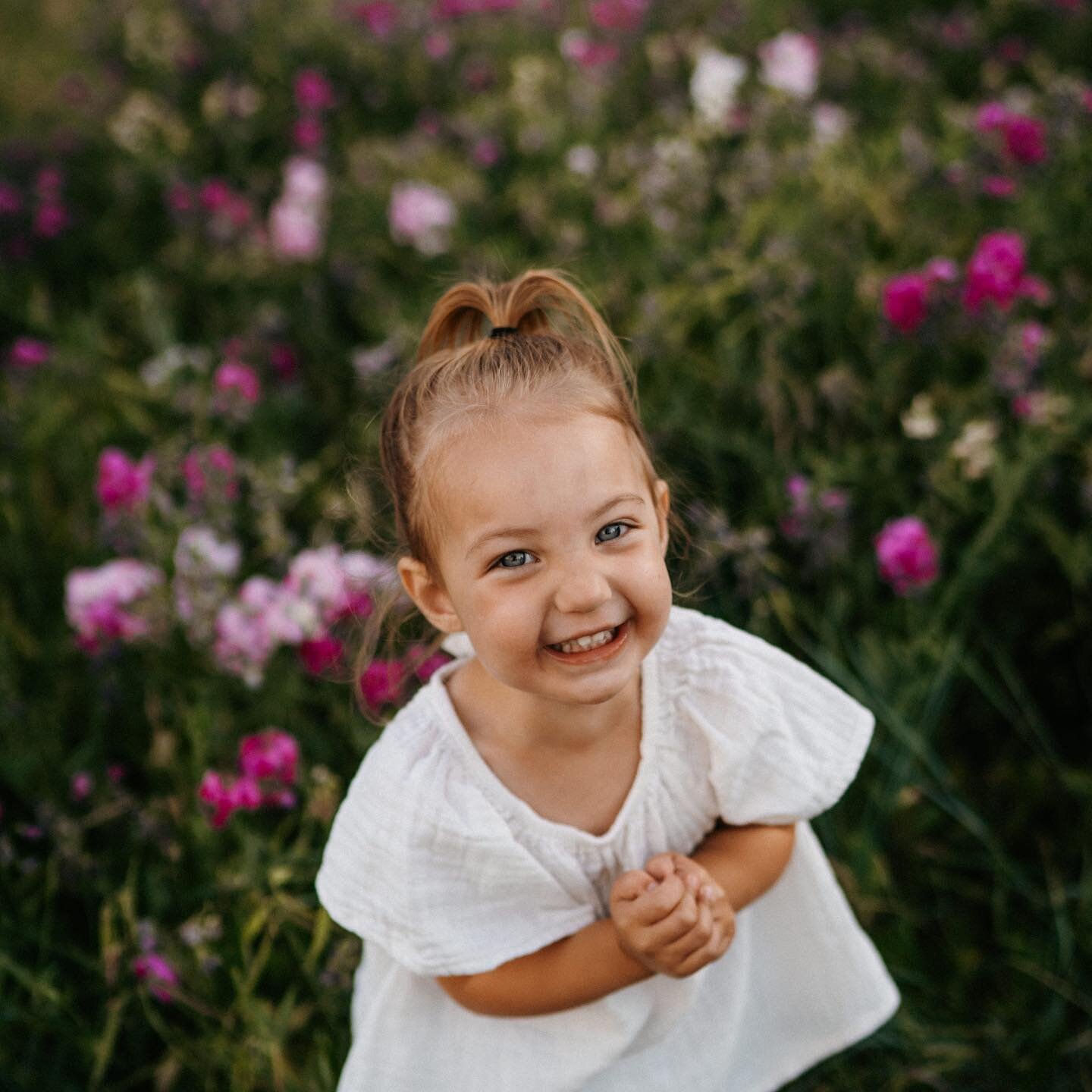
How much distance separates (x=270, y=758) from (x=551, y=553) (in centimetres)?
78

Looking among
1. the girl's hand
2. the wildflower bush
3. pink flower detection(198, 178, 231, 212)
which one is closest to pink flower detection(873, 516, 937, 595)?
the wildflower bush

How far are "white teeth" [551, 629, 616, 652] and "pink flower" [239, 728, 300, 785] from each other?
72 centimetres

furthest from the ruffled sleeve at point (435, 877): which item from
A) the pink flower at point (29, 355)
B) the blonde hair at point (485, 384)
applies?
the pink flower at point (29, 355)

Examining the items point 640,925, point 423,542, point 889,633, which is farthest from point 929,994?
point 423,542

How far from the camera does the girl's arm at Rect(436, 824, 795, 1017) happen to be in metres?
1.23

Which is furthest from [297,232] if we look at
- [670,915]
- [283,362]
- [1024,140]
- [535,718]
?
[670,915]

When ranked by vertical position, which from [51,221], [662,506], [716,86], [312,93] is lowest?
[662,506]

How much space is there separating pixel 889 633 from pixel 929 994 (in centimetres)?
59

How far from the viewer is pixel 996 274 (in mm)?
2064

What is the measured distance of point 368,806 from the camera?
4.13 feet

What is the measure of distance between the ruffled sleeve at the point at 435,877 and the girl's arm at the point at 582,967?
0.03 m

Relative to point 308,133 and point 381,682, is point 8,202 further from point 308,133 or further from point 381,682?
point 381,682

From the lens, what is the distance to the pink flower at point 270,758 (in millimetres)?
1664

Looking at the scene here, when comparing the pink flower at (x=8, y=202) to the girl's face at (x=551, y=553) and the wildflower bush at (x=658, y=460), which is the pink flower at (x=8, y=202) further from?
the girl's face at (x=551, y=553)
